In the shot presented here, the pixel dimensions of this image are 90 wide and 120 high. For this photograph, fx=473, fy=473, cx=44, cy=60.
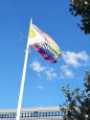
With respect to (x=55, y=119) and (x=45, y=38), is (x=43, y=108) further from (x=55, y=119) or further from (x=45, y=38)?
(x=45, y=38)

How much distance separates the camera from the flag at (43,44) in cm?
2580

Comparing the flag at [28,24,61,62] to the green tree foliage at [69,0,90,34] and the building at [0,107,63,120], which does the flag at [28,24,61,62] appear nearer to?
the green tree foliage at [69,0,90,34]

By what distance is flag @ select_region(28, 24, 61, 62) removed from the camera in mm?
25797

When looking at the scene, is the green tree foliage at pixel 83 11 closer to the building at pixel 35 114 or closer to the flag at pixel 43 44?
the flag at pixel 43 44

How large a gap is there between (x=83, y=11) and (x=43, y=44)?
2.92m

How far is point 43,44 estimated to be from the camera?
1035 inches

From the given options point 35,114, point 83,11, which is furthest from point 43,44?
point 35,114

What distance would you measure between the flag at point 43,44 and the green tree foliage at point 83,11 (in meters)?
1.98

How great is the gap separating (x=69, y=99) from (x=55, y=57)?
685 cm

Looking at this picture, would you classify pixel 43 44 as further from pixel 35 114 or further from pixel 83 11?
pixel 35 114

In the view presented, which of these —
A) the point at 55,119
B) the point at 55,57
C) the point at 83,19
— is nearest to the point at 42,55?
the point at 55,57

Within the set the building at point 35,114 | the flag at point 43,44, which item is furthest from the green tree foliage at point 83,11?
the building at point 35,114

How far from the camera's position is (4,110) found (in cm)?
6850

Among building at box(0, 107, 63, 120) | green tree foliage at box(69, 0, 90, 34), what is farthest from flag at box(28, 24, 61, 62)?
building at box(0, 107, 63, 120)
